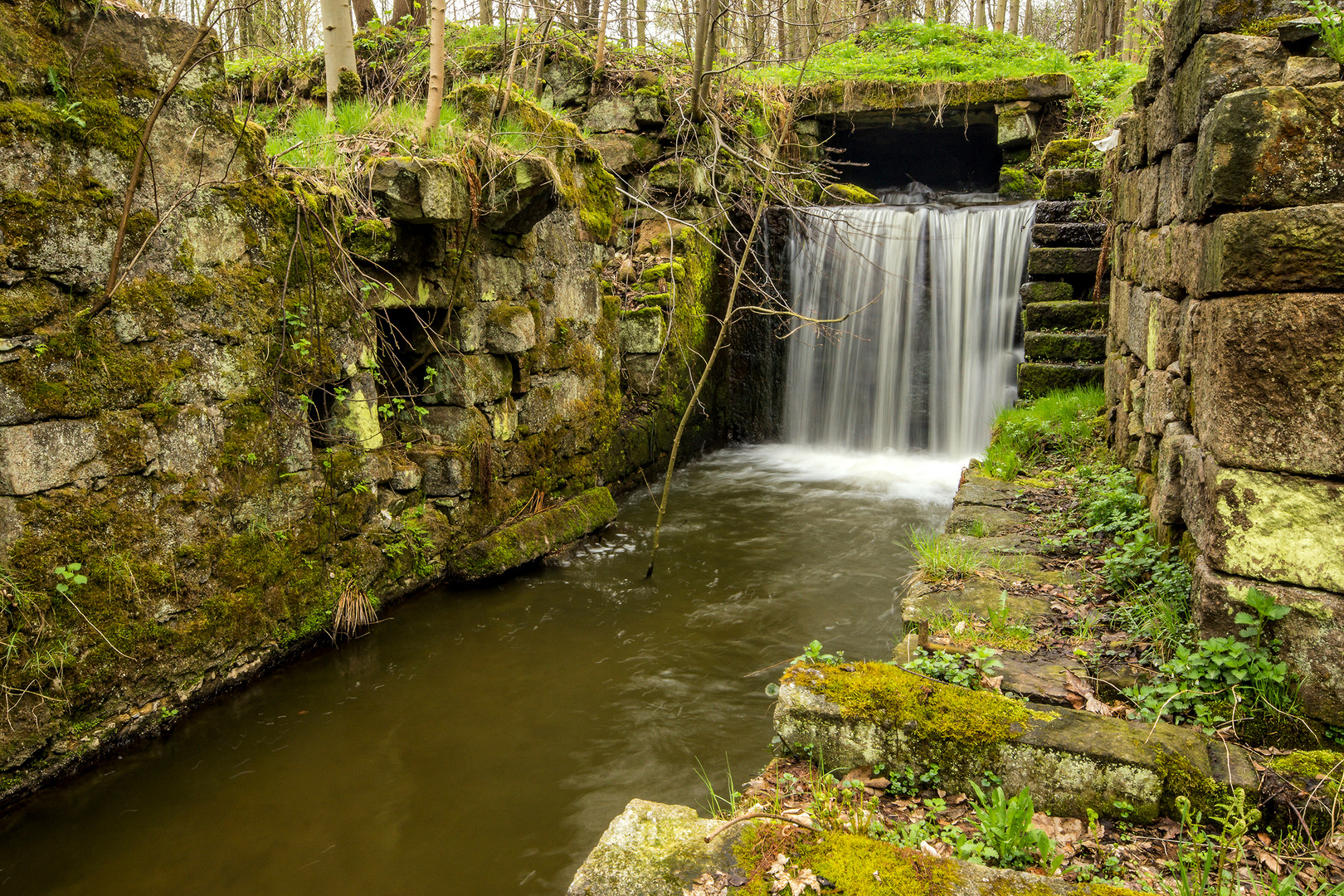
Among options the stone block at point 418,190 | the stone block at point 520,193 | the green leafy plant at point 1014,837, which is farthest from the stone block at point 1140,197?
the stone block at point 418,190

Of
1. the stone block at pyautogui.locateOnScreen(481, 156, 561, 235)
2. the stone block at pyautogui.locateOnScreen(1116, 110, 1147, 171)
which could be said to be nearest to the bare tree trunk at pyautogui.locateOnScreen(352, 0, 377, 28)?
the stone block at pyautogui.locateOnScreen(481, 156, 561, 235)

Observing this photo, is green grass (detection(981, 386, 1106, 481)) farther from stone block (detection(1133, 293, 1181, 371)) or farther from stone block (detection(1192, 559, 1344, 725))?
stone block (detection(1192, 559, 1344, 725))

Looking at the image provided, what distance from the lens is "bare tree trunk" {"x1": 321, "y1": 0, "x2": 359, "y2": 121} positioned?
20.4ft

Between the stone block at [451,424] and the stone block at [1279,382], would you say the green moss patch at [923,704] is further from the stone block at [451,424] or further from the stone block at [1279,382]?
the stone block at [451,424]

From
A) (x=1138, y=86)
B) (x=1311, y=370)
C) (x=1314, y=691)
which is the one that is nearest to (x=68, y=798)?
(x=1314, y=691)

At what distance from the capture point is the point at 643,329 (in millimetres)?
7645

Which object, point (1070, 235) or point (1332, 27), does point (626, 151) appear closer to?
point (1070, 235)

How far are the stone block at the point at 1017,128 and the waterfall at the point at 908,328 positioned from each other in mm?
1846

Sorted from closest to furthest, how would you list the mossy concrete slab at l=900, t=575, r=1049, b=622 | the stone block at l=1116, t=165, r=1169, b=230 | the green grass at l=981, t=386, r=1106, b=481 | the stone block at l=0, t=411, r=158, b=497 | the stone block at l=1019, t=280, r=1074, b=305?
the stone block at l=0, t=411, r=158, b=497, the mossy concrete slab at l=900, t=575, r=1049, b=622, the stone block at l=1116, t=165, r=1169, b=230, the green grass at l=981, t=386, r=1106, b=481, the stone block at l=1019, t=280, r=1074, b=305

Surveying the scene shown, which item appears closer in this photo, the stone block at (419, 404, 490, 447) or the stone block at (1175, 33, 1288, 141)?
the stone block at (1175, 33, 1288, 141)

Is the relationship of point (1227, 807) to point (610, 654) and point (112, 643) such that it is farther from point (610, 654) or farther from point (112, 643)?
point (112, 643)

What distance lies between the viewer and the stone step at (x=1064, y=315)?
6.68 metres

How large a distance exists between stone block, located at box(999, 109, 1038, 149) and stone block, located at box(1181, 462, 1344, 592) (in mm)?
9986

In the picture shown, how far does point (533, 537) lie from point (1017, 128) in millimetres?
9234
